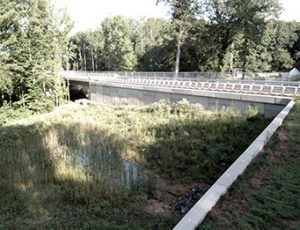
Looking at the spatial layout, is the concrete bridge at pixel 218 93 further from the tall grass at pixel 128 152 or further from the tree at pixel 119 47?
the tree at pixel 119 47

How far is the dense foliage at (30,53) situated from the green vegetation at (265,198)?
2128 centimetres

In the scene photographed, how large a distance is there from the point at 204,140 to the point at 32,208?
6.67 meters

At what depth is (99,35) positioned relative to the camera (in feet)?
Answer: 235

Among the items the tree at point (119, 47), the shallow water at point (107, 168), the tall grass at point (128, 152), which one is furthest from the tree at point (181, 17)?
the shallow water at point (107, 168)

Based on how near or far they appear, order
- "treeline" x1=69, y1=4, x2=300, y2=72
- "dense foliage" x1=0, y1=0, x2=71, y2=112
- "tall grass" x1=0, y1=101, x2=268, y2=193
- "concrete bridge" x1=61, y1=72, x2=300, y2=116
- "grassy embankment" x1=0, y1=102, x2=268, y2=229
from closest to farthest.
Answer: "grassy embankment" x1=0, y1=102, x2=268, y2=229
"tall grass" x1=0, y1=101, x2=268, y2=193
"concrete bridge" x1=61, y1=72, x2=300, y2=116
"dense foliage" x1=0, y1=0, x2=71, y2=112
"treeline" x1=69, y1=4, x2=300, y2=72

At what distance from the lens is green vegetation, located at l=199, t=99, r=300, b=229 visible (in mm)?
3410

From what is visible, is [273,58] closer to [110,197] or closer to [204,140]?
[204,140]

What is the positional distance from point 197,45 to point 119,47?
20.8 meters

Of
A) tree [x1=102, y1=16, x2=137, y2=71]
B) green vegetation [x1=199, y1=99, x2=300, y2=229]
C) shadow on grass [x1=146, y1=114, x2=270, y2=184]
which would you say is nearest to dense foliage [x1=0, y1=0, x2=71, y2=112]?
shadow on grass [x1=146, y1=114, x2=270, y2=184]

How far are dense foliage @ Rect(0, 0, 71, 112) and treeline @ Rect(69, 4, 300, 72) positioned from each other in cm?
693

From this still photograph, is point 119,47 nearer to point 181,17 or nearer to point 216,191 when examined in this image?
point 181,17

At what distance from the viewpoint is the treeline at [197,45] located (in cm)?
3312

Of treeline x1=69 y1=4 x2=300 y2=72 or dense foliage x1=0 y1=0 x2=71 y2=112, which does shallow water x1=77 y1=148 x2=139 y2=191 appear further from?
treeline x1=69 y1=4 x2=300 y2=72

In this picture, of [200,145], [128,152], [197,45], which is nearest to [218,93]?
[200,145]
